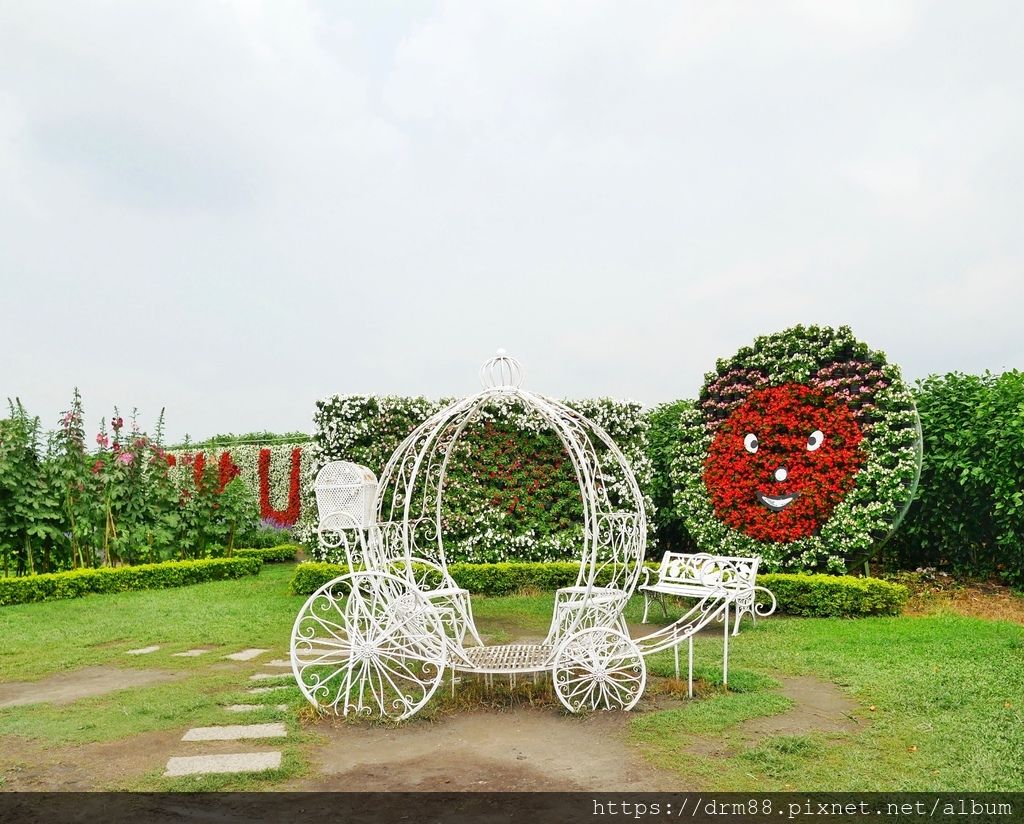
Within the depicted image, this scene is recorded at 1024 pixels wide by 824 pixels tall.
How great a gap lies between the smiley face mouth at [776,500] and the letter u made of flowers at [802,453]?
0.01 metres

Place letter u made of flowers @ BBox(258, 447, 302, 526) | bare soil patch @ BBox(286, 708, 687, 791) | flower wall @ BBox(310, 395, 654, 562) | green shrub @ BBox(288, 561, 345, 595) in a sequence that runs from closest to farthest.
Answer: bare soil patch @ BBox(286, 708, 687, 791)
green shrub @ BBox(288, 561, 345, 595)
flower wall @ BBox(310, 395, 654, 562)
letter u made of flowers @ BBox(258, 447, 302, 526)

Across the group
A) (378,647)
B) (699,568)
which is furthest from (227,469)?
(378,647)

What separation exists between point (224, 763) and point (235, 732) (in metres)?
0.56

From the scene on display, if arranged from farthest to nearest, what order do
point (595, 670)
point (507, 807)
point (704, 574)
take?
point (704, 574) → point (595, 670) → point (507, 807)

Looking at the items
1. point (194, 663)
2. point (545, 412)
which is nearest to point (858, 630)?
point (545, 412)

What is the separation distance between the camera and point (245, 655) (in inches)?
284

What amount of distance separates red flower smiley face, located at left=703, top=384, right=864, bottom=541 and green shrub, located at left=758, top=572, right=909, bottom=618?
865 mm

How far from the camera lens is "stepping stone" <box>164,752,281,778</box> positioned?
164 inches

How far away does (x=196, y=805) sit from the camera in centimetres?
375

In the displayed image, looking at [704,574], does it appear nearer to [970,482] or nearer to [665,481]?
[970,482]

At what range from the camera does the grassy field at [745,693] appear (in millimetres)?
4109

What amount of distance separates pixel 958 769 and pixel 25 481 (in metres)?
10.9

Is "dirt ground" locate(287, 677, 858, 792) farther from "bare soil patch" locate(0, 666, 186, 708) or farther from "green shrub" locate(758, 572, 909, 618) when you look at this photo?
"green shrub" locate(758, 572, 909, 618)

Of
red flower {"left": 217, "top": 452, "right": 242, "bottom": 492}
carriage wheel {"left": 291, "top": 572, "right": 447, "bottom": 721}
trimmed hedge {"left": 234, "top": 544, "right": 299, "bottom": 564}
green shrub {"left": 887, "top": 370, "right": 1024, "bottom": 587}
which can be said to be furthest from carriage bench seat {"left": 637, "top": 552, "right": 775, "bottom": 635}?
red flower {"left": 217, "top": 452, "right": 242, "bottom": 492}
